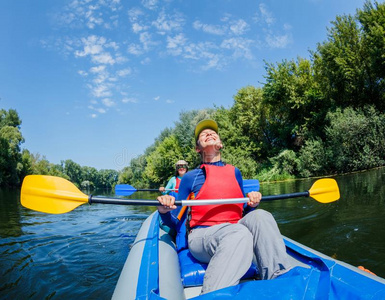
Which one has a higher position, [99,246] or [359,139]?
[359,139]

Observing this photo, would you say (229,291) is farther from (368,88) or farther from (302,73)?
(302,73)

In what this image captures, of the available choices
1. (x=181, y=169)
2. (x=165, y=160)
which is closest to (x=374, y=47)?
(x=181, y=169)

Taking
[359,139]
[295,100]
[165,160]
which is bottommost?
[165,160]

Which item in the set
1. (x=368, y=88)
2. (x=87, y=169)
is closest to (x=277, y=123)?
(x=368, y=88)

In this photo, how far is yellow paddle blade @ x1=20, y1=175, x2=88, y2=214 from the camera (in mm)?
2367

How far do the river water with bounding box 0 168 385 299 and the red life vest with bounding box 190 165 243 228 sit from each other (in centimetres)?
139

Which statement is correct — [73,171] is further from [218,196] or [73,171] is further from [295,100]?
[218,196]

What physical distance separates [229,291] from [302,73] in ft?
68.3

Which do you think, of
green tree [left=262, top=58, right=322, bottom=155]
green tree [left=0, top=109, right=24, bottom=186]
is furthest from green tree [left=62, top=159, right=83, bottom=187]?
green tree [left=262, top=58, right=322, bottom=155]

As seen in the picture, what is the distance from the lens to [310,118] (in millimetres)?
17891

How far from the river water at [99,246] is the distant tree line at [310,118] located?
9.72 metres

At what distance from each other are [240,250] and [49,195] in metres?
1.98

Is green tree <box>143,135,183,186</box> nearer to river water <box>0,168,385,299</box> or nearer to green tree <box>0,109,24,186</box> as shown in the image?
green tree <box>0,109,24,186</box>

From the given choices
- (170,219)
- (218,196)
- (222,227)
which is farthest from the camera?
(170,219)
